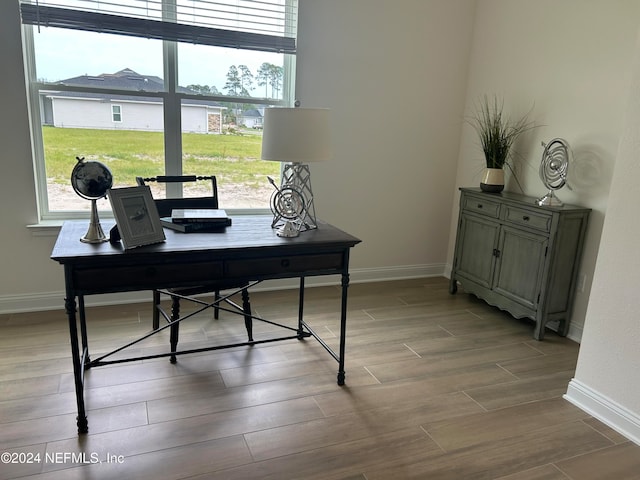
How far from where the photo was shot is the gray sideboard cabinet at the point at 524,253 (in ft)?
10.1

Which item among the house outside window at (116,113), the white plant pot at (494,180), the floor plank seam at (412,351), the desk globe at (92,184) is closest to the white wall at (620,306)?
the floor plank seam at (412,351)

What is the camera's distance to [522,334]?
3.26m

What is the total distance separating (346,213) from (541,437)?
2.33 meters

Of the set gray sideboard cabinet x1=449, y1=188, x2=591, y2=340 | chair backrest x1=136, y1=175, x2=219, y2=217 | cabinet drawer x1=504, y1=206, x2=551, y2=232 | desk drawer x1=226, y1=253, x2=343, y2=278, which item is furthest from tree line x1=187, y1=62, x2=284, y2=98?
cabinet drawer x1=504, y1=206, x2=551, y2=232

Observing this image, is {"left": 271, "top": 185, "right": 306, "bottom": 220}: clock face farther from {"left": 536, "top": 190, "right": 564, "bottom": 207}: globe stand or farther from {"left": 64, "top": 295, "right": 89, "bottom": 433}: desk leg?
{"left": 536, "top": 190, "right": 564, "bottom": 207}: globe stand

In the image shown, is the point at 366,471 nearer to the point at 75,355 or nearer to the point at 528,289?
the point at 75,355

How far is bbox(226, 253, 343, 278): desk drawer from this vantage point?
219 centimetres

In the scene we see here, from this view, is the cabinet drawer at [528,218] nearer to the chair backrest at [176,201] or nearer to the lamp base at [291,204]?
the lamp base at [291,204]

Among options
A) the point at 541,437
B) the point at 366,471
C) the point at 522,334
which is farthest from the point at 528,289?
the point at 366,471

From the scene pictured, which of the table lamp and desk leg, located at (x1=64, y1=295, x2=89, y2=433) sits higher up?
the table lamp

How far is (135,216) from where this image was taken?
2.04 m

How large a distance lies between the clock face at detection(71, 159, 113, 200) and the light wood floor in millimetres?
1013

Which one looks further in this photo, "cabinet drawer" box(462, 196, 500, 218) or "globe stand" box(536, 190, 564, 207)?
"cabinet drawer" box(462, 196, 500, 218)

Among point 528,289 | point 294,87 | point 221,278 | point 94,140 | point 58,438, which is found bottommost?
point 58,438
